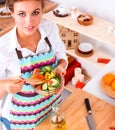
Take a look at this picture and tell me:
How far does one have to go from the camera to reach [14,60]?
1327 millimetres

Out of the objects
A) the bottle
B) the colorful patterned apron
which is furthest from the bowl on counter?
the bottle

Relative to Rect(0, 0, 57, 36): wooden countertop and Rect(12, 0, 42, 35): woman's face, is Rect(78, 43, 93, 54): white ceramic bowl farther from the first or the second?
Rect(12, 0, 42, 35): woman's face

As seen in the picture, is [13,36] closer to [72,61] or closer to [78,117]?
[78,117]

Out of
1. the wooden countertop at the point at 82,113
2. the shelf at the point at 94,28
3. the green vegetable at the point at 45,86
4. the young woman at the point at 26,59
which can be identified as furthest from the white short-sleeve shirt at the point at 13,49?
the shelf at the point at 94,28

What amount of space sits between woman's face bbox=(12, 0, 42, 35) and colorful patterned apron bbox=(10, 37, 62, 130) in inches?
5.2

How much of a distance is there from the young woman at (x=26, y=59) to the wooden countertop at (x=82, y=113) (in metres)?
0.10

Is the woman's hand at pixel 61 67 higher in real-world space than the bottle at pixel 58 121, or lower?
higher

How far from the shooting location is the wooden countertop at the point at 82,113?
1.35 meters

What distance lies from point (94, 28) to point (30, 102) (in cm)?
84

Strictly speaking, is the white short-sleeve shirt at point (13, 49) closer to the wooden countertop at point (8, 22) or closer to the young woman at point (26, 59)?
the young woman at point (26, 59)

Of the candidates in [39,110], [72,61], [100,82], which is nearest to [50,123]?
[39,110]

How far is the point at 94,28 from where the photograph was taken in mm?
2027

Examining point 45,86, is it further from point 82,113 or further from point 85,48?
point 85,48

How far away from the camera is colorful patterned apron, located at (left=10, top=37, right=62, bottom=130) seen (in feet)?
4.48
